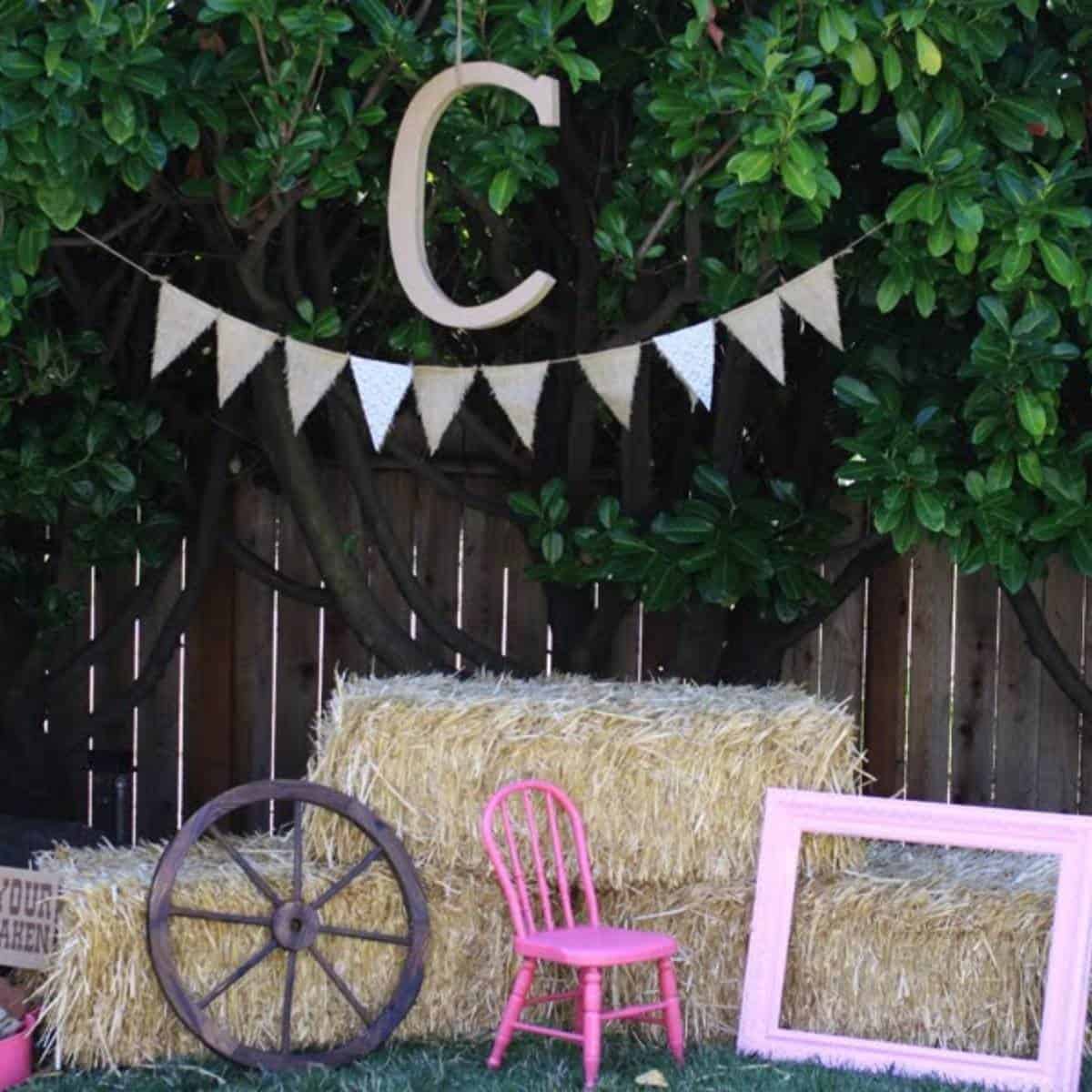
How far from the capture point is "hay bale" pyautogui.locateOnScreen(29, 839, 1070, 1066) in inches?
161

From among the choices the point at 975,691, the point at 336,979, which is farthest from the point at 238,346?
the point at 975,691

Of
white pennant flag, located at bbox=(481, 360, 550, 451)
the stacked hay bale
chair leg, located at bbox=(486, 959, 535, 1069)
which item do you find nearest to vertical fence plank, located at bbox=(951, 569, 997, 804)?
the stacked hay bale

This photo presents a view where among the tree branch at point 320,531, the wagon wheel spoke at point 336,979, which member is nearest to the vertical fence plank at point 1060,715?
the tree branch at point 320,531

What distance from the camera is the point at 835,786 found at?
4383 mm

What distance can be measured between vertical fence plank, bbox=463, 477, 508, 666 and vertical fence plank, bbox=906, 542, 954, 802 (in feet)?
4.36

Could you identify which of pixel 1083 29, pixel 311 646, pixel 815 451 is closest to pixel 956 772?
pixel 815 451

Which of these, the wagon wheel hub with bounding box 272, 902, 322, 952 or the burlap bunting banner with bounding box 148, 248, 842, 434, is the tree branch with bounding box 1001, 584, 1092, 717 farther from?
the wagon wheel hub with bounding box 272, 902, 322, 952

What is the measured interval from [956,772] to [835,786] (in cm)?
171

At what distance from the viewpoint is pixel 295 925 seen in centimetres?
425

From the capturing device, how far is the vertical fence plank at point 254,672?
20.3 ft

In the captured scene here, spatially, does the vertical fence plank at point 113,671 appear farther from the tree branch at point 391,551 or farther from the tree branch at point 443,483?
the tree branch at point 443,483

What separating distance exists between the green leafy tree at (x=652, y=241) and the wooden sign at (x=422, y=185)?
7cm

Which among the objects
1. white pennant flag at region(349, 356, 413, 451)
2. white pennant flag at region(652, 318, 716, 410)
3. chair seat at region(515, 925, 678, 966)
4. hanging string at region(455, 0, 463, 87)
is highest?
hanging string at region(455, 0, 463, 87)

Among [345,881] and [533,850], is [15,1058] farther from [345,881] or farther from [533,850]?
[533,850]
